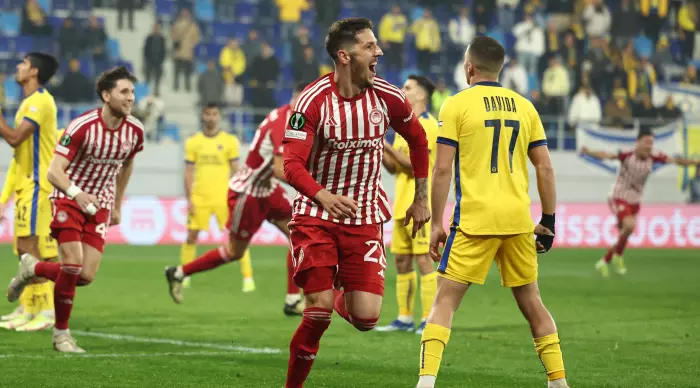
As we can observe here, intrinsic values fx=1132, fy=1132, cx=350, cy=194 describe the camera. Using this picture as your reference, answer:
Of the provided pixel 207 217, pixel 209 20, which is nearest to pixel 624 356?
pixel 207 217

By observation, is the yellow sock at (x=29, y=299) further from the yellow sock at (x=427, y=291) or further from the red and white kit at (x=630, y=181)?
the red and white kit at (x=630, y=181)

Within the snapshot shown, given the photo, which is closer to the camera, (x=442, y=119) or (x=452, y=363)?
(x=442, y=119)

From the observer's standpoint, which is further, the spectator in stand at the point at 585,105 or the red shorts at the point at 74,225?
the spectator in stand at the point at 585,105

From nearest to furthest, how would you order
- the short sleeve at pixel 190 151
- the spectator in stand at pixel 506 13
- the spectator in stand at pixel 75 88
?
the short sleeve at pixel 190 151
the spectator in stand at pixel 75 88
the spectator in stand at pixel 506 13

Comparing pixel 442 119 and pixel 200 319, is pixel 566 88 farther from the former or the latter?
pixel 442 119

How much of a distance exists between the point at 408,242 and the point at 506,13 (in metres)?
20.6

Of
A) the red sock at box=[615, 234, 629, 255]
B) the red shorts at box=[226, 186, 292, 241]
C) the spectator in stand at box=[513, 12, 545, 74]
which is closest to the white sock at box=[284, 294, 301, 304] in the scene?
the red shorts at box=[226, 186, 292, 241]

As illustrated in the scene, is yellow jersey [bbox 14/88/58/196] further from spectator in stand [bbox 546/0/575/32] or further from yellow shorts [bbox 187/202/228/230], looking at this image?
spectator in stand [bbox 546/0/575/32]

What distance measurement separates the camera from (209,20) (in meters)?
28.6

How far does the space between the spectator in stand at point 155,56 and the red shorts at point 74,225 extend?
1689cm

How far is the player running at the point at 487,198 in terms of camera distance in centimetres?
655

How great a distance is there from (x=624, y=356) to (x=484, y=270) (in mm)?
2995

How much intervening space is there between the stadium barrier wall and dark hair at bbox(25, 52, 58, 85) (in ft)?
38.8

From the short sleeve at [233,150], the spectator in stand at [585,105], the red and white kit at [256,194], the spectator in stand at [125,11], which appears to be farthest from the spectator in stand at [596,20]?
the red and white kit at [256,194]
